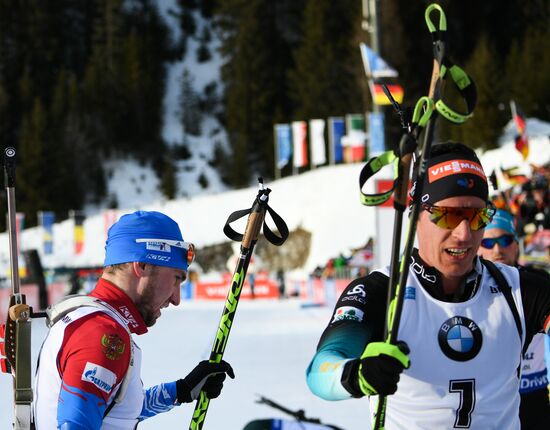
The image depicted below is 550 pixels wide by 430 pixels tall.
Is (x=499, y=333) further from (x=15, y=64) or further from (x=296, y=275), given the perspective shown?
(x=15, y=64)

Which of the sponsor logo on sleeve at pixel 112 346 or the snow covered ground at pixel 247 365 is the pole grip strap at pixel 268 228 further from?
the snow covered ground at pixel 247 365

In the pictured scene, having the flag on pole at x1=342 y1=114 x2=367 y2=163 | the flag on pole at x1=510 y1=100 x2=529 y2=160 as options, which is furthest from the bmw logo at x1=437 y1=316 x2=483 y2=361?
the flag on pole at x1=342 y1=114 x2=367 y2=163

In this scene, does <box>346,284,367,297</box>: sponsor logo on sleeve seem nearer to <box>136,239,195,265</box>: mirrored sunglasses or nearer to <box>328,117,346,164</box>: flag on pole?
<box>136,239,195,265</box>: mirrored sunglasses

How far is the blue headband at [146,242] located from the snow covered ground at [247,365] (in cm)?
448

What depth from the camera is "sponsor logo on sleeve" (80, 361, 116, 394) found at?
2.89 metres

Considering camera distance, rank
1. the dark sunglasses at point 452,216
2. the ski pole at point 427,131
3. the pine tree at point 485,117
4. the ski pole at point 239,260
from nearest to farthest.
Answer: the ski pole at point 427,131, the dark sunglasses at point 452,216, the ski pole at point 239,260, the pine tree at point 485,117

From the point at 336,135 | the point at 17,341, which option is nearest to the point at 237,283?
the point at 17,341

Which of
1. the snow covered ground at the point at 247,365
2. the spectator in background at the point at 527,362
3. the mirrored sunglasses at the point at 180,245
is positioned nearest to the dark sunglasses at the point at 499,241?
the spectator in background at the point at 527,362

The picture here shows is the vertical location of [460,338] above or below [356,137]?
above

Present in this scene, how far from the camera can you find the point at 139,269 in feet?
11.4

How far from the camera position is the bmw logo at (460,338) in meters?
3.05

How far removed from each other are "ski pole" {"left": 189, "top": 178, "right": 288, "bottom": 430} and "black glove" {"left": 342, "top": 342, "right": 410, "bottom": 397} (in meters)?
1.36

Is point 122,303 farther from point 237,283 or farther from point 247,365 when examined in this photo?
point 247,365

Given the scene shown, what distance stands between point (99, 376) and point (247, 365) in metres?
9.21
